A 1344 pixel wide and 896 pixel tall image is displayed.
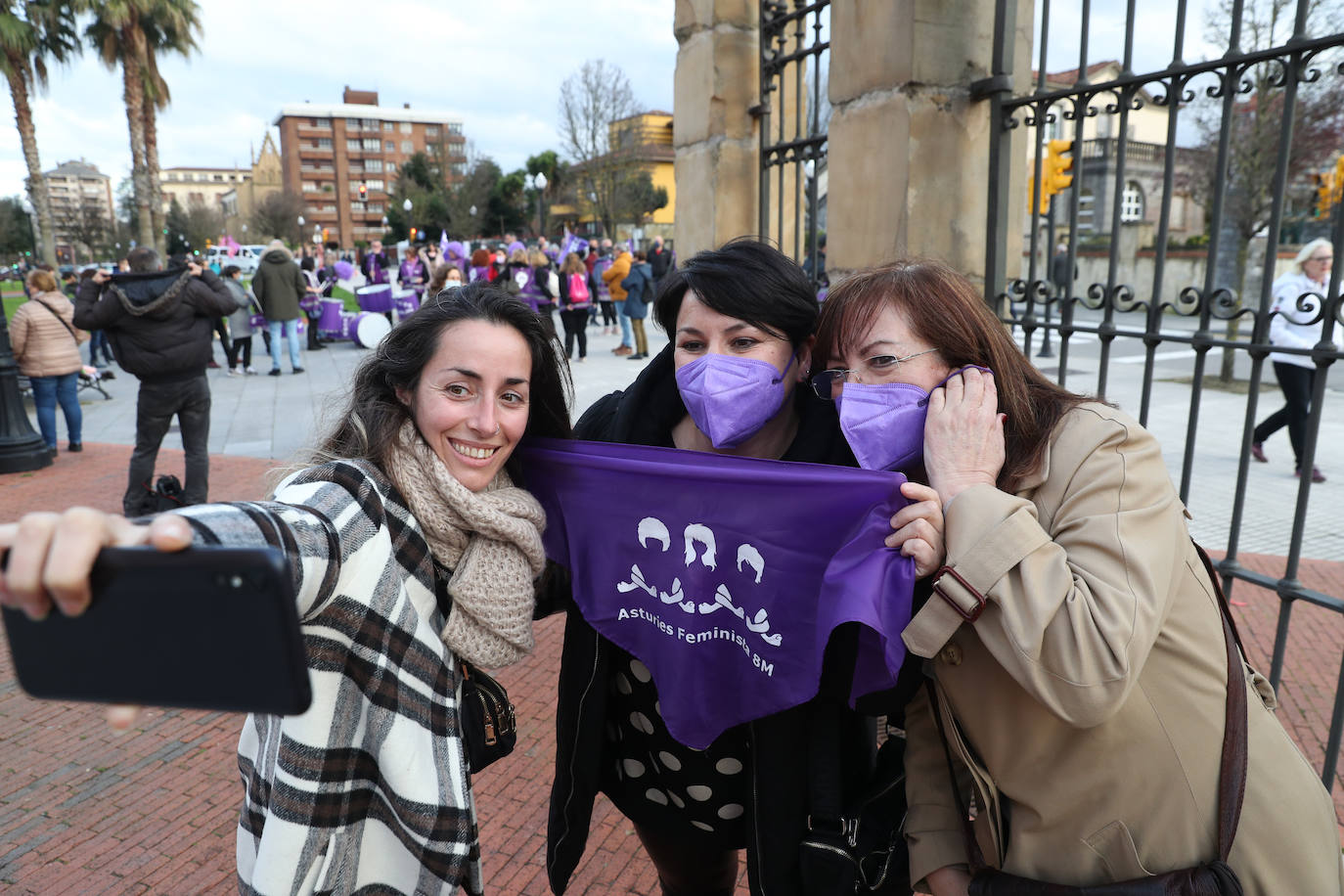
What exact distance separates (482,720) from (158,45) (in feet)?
96.2

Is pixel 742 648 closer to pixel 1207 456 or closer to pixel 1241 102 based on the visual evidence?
pixel 1207 456

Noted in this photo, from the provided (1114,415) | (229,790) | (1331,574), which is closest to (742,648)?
(1114,415)

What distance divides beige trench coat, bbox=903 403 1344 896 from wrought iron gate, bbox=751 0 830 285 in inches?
106

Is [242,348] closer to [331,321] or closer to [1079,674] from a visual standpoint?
[331,321]

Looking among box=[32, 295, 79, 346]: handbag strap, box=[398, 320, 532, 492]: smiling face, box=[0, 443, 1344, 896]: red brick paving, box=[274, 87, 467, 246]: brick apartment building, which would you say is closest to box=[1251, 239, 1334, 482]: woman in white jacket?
box=[0, 443, 1344, 896]: red brick paving

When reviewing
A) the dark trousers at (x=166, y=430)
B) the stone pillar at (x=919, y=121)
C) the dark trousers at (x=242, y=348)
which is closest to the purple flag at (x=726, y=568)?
the stone pillar at (x=919, y=121)

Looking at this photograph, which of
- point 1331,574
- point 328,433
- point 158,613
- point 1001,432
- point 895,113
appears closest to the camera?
point 158,613

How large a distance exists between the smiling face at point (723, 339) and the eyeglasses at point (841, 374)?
0.33 feet

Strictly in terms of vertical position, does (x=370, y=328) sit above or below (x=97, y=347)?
above

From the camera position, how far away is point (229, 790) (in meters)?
3.51

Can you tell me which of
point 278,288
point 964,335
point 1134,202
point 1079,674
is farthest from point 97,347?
point 1134,202

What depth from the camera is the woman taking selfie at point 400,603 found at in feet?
4.92

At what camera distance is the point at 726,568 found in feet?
6.05

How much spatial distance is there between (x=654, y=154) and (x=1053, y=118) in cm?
5449
